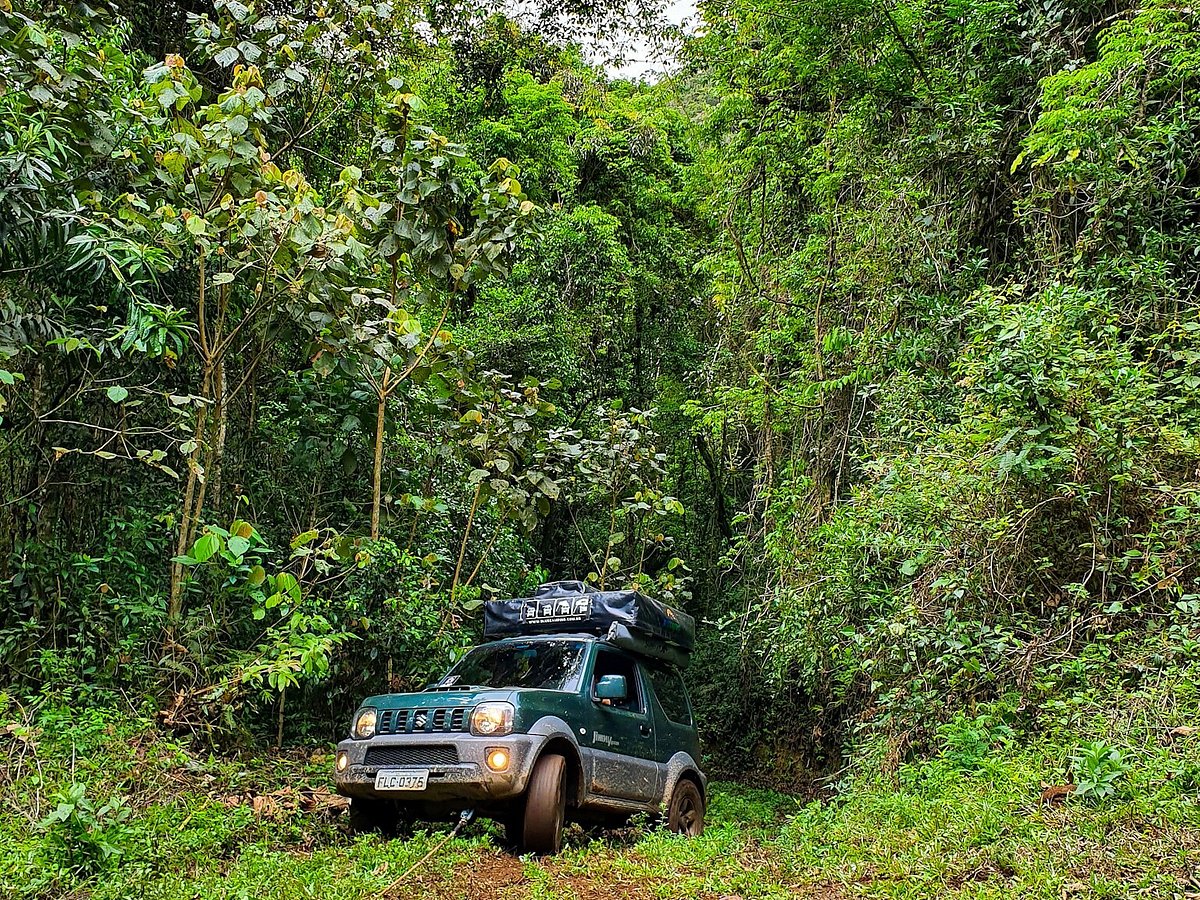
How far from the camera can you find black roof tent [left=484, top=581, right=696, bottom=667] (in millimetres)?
7668

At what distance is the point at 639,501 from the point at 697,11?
690cm

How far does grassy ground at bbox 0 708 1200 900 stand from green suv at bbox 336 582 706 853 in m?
0.31

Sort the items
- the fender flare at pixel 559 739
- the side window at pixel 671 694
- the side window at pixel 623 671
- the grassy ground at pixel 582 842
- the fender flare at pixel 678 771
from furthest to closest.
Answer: the side window at pixel 671 694 < the fender flare at pixel 678 771 < the side window at pixel 623 671 < the fender flare at pixel 559 739 < the grassy ground at pixel 582 842

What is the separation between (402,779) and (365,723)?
63cm

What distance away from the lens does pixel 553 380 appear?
31.1ft

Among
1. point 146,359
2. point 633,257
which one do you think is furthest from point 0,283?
point 633,257

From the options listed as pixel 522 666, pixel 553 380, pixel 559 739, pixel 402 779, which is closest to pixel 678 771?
pixel 522 666

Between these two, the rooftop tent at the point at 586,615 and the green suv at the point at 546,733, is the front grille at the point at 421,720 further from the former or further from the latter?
the rooftop tent at the point at 586,615

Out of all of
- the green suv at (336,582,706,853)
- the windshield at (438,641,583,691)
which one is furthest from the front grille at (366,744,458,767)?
the windshield at (438,641,583,691)

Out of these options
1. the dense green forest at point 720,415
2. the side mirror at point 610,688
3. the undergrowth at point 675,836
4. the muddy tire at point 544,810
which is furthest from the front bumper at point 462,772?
the side mirror at point 610,688

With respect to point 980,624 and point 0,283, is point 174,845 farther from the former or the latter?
point 980,624

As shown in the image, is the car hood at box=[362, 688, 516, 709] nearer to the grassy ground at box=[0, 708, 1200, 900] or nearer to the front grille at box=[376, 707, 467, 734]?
the front grille at box=[376, 707, 467, 734]

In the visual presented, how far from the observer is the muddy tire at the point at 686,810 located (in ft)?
25.7

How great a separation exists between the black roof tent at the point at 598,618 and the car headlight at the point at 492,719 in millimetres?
1517
